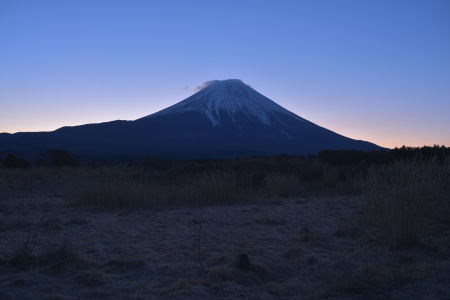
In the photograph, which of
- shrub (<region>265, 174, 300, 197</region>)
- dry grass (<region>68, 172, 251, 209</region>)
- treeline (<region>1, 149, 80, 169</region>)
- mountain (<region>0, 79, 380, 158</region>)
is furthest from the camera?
mountain (<region>0, 79, 380, 158</region>)

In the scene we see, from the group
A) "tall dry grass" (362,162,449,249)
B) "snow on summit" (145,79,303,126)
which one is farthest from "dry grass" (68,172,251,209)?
"snow on summit" (145,79,303,126)

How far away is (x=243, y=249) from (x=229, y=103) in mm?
82392

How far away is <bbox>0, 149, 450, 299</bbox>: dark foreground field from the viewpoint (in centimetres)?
358

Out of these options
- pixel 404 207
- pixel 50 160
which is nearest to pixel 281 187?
pixel 404 207

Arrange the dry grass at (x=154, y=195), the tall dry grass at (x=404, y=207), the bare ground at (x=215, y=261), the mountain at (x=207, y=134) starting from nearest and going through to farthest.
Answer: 1. the bare ground at (x=215, y=261)
2. the tall dry grass at (x=404, y=207)
3. the dry grass at (x=154, y=195)
4. the mountain at (x=207, y=134)

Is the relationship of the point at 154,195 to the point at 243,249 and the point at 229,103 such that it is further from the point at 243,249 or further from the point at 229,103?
the point at 229,103

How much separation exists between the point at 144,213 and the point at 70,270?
13.4 ft

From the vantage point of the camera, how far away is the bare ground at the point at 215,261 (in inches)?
139

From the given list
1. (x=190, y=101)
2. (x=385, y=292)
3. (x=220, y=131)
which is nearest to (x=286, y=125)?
(x=220, y=131)

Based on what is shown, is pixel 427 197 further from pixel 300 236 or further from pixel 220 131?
pixel 220 131

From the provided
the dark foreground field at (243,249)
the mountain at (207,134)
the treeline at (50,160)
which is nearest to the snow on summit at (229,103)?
the mountain at (207,134)

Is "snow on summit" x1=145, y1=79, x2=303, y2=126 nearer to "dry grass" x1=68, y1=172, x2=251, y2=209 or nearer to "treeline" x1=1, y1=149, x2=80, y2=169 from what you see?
"treeline" x1=1, y1=149, x2=80, y2=169

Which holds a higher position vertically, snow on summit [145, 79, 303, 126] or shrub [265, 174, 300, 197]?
snow on summit [145, 79, 303, 126]

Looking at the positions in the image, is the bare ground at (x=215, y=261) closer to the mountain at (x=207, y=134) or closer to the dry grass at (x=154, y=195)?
the dry grass at (x=154, y=195)
